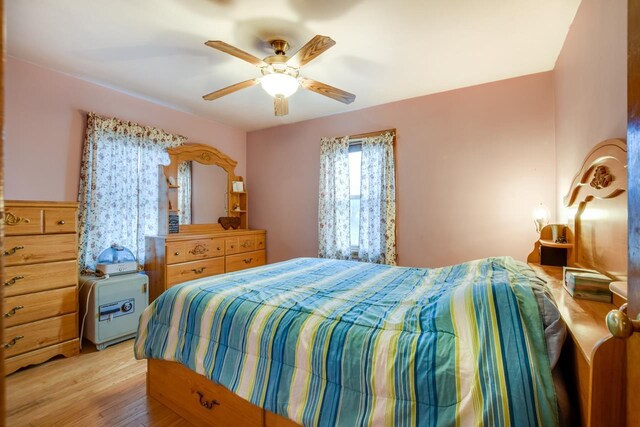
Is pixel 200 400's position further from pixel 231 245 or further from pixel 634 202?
pixel 231 245

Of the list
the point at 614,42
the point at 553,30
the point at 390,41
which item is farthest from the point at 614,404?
Answer: the point at 553,30

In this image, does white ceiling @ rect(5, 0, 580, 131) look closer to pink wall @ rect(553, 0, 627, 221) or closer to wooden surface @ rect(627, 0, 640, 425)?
Answer: pink wall @ rect(553, 0, 627, 221)

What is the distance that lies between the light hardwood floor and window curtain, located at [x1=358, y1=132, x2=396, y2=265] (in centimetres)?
238

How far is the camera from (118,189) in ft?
9.59

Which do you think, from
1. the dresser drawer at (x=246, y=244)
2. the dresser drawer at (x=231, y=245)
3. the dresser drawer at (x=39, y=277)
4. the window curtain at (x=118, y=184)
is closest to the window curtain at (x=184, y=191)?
the window curtain at (x=118, y=184)

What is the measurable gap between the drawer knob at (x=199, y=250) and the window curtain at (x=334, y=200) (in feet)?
4.65

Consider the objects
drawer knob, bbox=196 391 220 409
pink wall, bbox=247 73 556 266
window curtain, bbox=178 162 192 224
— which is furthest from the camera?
window curtain, bbox=178 162 192 224

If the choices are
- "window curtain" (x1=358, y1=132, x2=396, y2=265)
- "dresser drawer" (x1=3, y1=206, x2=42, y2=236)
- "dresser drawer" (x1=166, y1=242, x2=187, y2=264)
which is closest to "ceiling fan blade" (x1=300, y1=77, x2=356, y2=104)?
"window curtain" (x1=358, y1=132, x2=396, y2=265)

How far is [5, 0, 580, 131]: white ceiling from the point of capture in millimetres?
1755

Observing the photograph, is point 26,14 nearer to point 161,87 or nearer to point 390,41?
point 161,87

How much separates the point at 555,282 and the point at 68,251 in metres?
3.47

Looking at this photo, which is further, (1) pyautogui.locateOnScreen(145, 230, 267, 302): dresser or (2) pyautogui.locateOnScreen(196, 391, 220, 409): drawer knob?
(1) pyautogui.locateOnScreen(145, 230, 267, 302): dresser

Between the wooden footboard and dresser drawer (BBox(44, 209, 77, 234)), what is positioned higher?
dresser drawer (BBox(44, 209, 77, 234))

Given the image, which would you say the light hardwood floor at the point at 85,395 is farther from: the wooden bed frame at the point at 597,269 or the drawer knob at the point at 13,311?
the wooden bed frame at the point at 597,269
